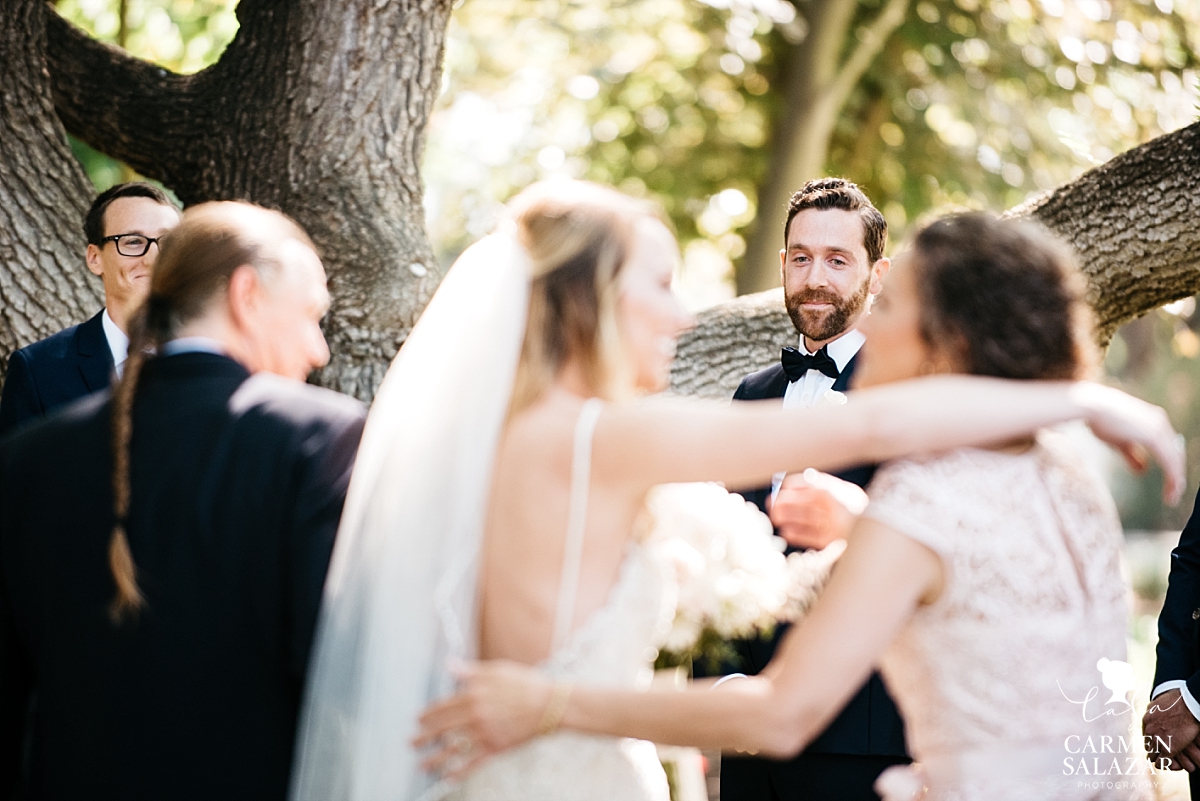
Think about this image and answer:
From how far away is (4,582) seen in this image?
226cm

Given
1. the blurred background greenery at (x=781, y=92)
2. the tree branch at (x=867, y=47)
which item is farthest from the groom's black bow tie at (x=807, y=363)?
the tree branch at (x=867, y=47)

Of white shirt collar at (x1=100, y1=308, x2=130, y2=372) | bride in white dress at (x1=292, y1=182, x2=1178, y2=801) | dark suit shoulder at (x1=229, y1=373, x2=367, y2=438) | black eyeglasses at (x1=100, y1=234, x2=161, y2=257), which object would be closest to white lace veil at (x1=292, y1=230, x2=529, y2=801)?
bride in white dress at (x1=292, y1=182, x2=1178, y2=801)

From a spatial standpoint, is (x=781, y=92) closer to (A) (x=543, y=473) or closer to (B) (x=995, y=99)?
(B) (x=995, y=99)

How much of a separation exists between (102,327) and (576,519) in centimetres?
270

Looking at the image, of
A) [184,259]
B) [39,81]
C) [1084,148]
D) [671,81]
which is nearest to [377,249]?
[39,81]

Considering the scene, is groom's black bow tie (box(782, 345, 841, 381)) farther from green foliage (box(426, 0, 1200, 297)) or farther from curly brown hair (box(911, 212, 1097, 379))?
green foliage (box(426, 0, 1200, 297))

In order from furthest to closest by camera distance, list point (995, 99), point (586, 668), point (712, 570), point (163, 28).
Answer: point (995, 99) < point (163, 28) < point (712, 570) < point (586, 668)

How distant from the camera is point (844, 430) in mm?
1970

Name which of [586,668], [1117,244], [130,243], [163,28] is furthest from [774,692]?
[163,28]

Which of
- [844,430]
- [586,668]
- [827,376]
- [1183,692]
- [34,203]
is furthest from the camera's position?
[34,203]

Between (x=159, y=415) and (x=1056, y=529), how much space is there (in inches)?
67.7

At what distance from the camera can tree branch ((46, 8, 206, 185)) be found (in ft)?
16.9

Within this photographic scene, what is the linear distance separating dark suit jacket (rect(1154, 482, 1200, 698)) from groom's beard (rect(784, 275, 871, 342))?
1.32m

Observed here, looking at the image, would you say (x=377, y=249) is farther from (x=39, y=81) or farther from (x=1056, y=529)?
(x=1056, y=529)
